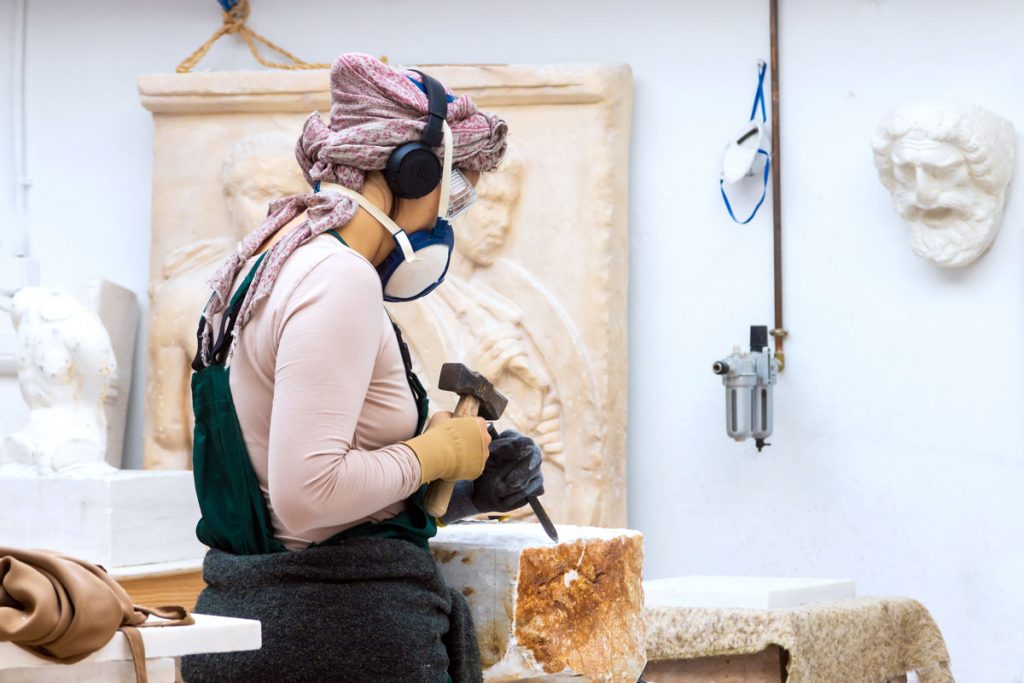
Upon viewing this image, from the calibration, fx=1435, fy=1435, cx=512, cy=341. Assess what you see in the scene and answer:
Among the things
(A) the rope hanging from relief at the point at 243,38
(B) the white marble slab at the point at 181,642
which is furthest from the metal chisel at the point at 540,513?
(A) the rope hanging from relief at the point at 243,38

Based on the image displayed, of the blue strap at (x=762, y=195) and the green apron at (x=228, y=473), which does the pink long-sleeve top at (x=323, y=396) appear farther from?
the blue strap at (x=762, y=195)

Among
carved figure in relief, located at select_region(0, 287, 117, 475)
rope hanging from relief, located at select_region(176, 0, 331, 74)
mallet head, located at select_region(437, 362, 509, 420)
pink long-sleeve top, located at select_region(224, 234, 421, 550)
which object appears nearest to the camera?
pink long-sleeve top, located at select_region(224, 234, 421, 550)

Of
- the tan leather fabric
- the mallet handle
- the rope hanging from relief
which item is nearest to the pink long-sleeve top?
the mallet handle

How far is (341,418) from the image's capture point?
173 cm

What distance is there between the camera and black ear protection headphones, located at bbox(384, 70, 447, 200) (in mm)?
1924

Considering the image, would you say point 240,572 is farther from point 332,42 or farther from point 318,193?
point 332,42

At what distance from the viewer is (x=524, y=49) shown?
14.7ft

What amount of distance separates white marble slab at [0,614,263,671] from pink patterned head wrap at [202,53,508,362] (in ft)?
1.25

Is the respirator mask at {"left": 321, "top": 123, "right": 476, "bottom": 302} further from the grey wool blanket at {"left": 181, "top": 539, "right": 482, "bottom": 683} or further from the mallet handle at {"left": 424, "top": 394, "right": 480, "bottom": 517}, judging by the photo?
the grey wool blanket at {"left": 181, "top": 539, "right": 482, "bottom": 683}

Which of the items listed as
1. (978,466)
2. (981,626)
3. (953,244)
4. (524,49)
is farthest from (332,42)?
(981,626)

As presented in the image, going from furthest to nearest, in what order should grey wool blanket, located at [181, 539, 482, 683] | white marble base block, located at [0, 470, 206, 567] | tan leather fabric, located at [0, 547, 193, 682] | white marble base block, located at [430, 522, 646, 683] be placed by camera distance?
white marble base block, located at [0, 470, 206, 567]
white marble base block, located at [430, 522, 646, 683]
grey wool blanket, located at [181, 539, 482, 683]
tan leather fabric, located at [0, 547, 193, 682]

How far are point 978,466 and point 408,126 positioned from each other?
8.55ft

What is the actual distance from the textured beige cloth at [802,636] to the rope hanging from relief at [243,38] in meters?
2.23

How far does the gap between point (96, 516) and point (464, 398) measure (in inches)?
65.2
